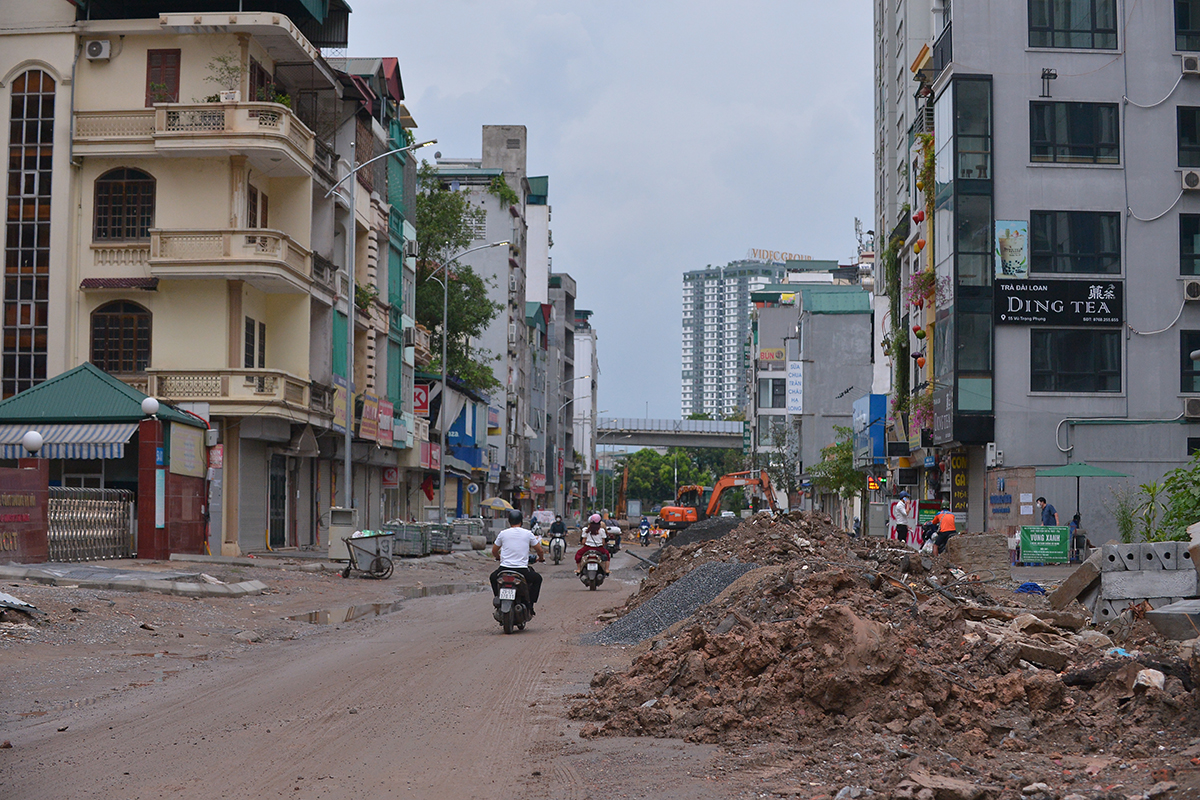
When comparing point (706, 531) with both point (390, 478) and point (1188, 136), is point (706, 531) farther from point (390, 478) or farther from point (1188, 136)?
point (1188, 136)

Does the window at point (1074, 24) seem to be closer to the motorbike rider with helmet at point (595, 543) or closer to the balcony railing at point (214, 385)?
the motorbike rider with helmet at point (595, 543)

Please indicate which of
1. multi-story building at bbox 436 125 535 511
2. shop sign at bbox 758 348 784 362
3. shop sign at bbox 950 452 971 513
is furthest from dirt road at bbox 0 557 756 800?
shop sign at bbox 758 348 784 362

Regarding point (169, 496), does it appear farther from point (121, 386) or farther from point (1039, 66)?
point (1039, 66)

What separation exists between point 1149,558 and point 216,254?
1047 inches

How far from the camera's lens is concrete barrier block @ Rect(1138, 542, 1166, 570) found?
45.7 ft

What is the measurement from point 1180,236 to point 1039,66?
A: 6.91 metres

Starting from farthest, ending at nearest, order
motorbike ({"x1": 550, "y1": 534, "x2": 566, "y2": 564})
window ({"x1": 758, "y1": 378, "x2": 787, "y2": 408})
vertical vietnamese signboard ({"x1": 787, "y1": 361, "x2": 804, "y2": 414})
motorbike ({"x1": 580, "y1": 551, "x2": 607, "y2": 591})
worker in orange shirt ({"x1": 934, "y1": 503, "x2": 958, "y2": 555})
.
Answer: window ({"x1": 758, "y1": 378, "x2": 787, "y2": 408}) < vertical vietnamese signboard ({"x1": 787, "y1": 361, "x2": 804, "y2": 414}) < motorbike ({"x1": 550, "y1": 534, "x2": 566, "y2": 564}) < worker in orange shirt ({"x1": 934, "y1": 503, "x2": 958, "y2": 555}) < motorbike ({"x1": 580, "y1": 551, "x2": 607, "y2": 591})

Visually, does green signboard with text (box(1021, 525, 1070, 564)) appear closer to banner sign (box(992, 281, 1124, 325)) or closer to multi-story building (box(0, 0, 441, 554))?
banner sign (box(992, 281, 1124, 325))

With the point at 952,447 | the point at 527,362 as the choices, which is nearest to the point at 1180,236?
the point at 952,447

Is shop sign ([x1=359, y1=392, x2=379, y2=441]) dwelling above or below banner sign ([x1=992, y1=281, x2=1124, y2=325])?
below

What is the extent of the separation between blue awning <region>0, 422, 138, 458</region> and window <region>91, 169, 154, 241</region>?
8.39 metres

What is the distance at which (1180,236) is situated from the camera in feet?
130

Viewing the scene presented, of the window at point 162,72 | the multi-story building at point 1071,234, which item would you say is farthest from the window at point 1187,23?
the window at point 162,72

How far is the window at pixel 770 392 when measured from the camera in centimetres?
11938
